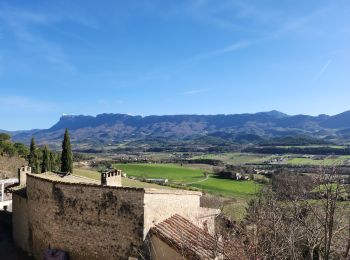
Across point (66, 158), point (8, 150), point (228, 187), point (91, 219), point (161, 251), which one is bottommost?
point (228, 187)

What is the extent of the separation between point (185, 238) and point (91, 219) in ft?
14.2

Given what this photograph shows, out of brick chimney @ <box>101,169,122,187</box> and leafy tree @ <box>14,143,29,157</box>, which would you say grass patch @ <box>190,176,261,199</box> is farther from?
brick chimney @ <box>101,169,122,187</box>

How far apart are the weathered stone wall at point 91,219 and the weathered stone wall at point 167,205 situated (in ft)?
1.14

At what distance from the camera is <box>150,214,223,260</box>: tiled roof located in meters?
13.9

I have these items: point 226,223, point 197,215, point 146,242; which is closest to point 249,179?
point 226,223

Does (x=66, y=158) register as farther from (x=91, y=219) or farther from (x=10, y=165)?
(x=91, y=219)

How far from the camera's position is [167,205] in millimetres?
16984

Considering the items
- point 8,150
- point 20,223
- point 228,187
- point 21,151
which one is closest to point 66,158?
point 8,150

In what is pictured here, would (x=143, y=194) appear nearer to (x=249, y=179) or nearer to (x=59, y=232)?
(x=59, y=232)

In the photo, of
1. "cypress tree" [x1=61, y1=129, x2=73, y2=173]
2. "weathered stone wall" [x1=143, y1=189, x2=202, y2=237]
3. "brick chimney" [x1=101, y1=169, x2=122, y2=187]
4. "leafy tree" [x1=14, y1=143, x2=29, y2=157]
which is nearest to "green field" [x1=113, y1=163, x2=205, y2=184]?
"leafy tree" [x1=14, y1=143, x2=29, y2=157]

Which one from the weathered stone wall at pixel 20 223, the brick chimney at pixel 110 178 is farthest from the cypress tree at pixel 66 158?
the brick chimney at pixel 110 178

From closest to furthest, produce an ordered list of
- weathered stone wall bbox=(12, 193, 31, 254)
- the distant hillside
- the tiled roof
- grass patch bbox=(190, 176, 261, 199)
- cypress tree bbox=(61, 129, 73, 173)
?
the tiled roof, weathered stone wall bbox=(12, 193, 31, 254), cypress tree bbox=(61, 129, 73, 173), the distant hillside, grass patch bbox=(190, 176, 261, 199)

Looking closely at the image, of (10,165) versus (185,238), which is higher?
(185,238)

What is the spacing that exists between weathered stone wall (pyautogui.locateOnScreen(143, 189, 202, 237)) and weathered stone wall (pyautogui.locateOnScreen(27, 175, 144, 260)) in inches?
→ 13.7
